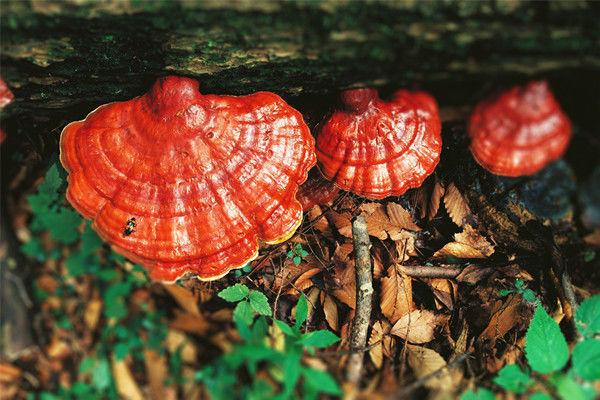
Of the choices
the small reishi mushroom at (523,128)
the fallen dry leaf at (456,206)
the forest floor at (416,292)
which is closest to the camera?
the small reishi mushroom at (523,128)

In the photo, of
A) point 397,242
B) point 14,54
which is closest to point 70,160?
point 14,54

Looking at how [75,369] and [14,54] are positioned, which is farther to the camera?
[75,369]

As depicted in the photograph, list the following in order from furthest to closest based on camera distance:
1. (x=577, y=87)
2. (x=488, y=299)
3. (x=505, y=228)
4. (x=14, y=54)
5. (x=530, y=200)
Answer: (x=488, y=299), (x=505, y=228), (x=530, y=200), (x=14, y=54), (x=577, y=87)

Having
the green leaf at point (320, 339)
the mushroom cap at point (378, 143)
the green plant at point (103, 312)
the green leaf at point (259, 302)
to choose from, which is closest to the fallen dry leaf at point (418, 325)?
the green leaf at point (320, 339)

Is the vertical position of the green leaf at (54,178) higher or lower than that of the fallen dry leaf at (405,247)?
higher

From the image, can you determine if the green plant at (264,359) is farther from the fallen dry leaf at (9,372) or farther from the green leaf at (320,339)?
the fallen dry leaf at (9,372)

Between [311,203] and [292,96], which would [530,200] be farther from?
[292,96]
